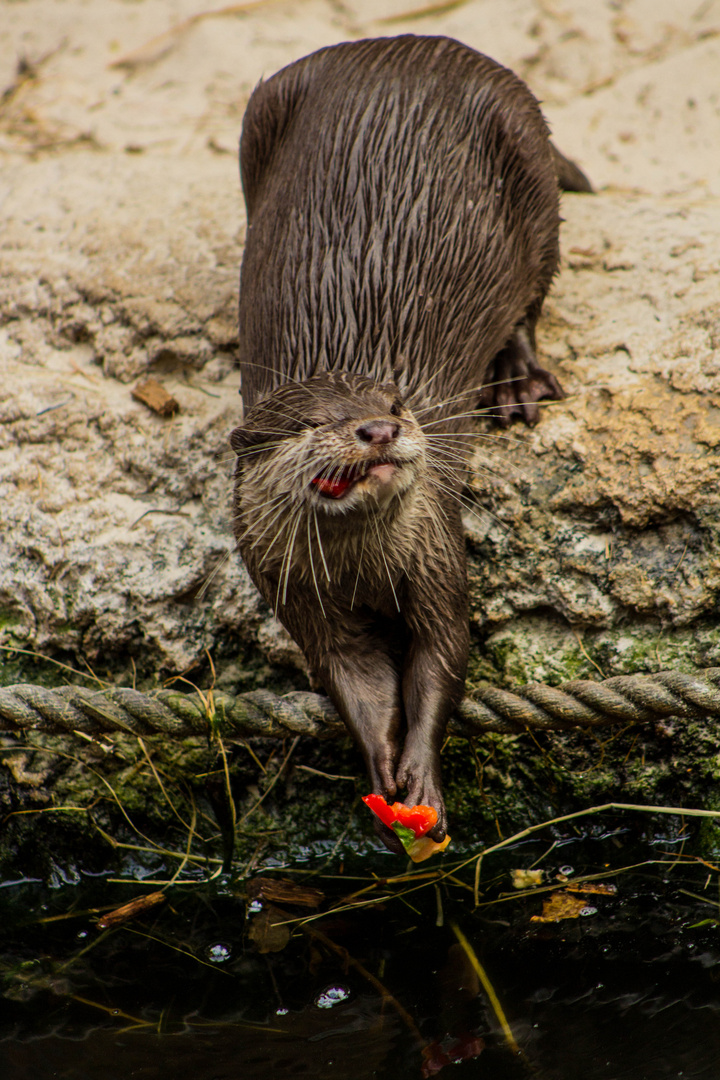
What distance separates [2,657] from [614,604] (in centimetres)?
151

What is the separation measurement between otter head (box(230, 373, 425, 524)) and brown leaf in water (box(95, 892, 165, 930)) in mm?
933

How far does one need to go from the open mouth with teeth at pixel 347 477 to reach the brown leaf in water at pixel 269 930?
3.03 feet

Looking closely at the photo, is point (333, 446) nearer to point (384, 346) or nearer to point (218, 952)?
point (384, 346)

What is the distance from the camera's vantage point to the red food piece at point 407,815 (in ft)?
6.09

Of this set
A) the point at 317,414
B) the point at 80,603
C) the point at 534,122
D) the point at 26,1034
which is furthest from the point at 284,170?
the point at 26,1034

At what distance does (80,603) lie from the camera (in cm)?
245

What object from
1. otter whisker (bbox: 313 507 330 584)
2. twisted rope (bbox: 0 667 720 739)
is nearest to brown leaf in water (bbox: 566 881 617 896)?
twisted rope (bbox: 0 667 720 739)

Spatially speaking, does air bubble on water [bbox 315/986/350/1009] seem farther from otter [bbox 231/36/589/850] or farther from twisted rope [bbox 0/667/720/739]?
twisted rope [bbox 0/667/720/739]

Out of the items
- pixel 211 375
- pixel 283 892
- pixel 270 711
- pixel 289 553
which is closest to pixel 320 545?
pixel 289 553

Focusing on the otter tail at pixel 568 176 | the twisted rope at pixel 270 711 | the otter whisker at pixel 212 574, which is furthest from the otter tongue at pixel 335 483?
the otter tail at pixel 568 176

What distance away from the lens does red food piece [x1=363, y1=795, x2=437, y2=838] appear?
1.86 metres

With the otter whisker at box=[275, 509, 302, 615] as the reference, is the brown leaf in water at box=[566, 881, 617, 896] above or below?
below

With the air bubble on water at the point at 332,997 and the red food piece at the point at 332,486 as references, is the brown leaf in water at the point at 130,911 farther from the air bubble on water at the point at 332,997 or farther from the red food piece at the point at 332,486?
the red food piece at the point at 332,486

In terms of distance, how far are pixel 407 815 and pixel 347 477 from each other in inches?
25.5
